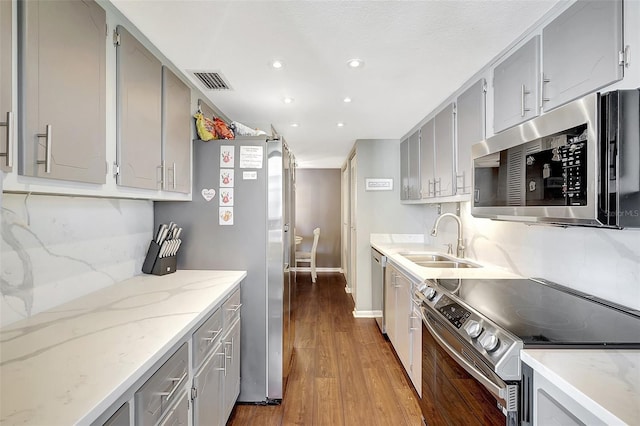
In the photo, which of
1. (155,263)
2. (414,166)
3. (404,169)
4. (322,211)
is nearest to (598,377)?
(155,263)

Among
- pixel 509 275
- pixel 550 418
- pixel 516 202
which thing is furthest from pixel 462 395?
pixel 509 275

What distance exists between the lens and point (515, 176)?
4.79ft

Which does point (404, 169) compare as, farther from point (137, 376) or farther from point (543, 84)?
point (137, 376)

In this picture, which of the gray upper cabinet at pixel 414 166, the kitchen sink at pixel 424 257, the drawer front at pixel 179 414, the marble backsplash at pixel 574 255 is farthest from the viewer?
the gray upper cabinet at pixel 414 166

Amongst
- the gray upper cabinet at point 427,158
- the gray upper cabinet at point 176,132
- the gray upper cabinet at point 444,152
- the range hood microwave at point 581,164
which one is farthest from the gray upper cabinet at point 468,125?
the gray upper cabinet at point 176,132

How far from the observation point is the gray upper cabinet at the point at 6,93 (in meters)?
0.84

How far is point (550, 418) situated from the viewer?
92 cm

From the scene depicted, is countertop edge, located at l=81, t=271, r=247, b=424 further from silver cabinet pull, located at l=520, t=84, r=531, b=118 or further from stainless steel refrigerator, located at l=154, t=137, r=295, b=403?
silver cabinet pull, located at l=520, t=84, r=531, b=118

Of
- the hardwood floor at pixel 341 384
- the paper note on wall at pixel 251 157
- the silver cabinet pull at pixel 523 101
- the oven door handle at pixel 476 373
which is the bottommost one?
the hardwood floor at pixel 341 384

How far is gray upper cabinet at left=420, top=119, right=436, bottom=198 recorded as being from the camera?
285 cm

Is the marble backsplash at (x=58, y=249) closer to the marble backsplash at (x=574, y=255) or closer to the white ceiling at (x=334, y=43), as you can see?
the white ceiling at (x=334, y=43)

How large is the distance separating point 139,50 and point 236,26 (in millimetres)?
502

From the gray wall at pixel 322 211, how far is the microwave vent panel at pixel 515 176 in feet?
18.0

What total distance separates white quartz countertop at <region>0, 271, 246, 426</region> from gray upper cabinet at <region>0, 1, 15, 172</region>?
584mm
